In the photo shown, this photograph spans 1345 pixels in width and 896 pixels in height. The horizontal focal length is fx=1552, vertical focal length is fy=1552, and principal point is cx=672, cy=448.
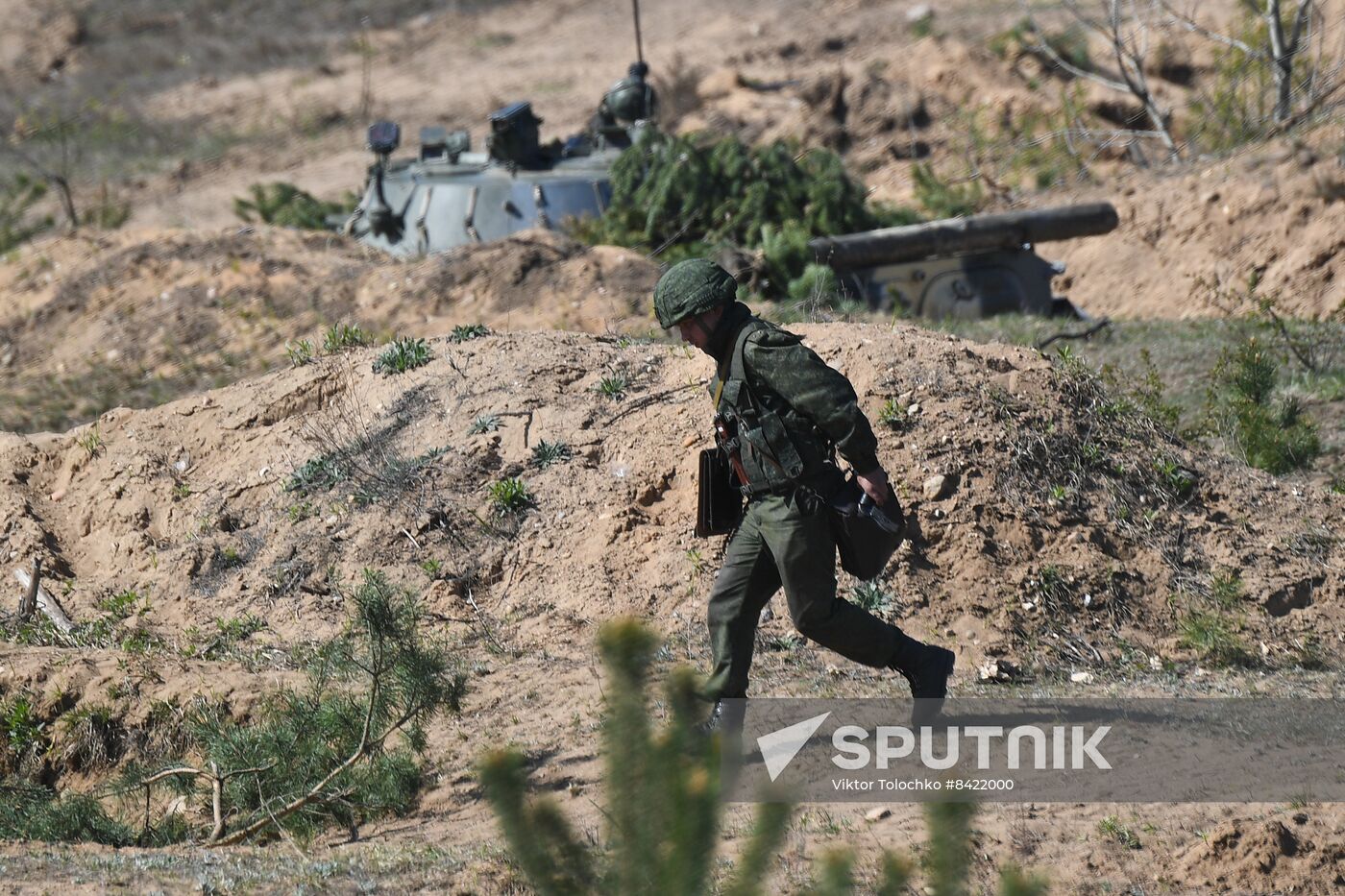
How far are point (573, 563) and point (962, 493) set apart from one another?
1683 millimetres

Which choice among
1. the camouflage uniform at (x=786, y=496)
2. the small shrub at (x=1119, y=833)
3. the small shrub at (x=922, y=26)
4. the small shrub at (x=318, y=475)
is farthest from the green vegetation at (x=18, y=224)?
the small shrub at (x=1119, y=833)

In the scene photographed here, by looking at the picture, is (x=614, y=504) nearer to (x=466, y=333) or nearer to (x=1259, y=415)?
(x=466, y=333)

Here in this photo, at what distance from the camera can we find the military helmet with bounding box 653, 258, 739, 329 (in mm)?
4664

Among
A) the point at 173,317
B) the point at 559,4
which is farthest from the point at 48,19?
the point at 173,317

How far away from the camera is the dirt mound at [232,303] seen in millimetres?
11148

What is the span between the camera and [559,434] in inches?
282

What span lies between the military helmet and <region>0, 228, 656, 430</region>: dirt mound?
5.31 meters

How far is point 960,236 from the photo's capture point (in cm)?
1135

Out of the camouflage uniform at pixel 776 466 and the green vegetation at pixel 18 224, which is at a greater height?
the camouflage uniform at pixel 776 466

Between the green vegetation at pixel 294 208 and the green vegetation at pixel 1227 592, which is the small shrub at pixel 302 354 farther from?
the green vegetation at pixel 294 208

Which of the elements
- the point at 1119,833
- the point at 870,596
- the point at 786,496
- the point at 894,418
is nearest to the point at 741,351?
the point at 786,496

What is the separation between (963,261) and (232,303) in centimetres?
579

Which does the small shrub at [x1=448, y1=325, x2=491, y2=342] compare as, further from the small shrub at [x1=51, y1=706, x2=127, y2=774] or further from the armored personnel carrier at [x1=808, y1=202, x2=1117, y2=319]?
the armored personnel carrier at [x1=808, y1=202, x2=1117, y2=319]

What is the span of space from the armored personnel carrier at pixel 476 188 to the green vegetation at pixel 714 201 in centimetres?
33
